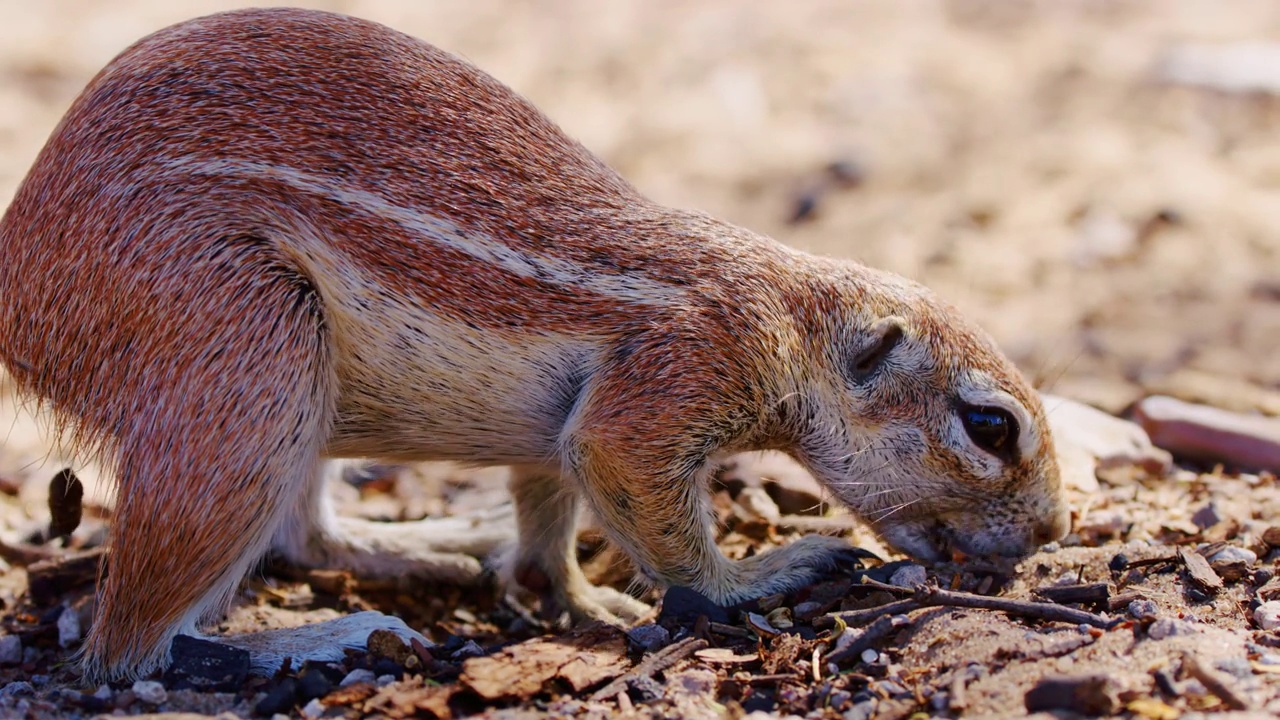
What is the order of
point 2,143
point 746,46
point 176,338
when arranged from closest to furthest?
point 176,338, point 2,143, point 746,46

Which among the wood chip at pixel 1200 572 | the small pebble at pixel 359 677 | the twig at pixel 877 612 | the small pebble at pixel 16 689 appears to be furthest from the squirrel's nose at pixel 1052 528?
the small pebble at pixel 16 689

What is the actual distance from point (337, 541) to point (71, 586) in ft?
3.46

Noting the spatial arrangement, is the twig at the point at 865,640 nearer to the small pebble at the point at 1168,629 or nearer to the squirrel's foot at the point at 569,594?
the small pebble at the point at 1168,629

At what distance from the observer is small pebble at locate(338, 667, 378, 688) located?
13.0 ft

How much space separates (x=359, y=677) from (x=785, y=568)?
1508 millimetres

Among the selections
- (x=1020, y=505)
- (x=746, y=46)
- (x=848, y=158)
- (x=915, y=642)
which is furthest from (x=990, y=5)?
(x=915, y=642)

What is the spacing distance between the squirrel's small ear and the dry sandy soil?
79cm

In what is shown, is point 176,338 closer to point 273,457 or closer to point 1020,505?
point 273,457

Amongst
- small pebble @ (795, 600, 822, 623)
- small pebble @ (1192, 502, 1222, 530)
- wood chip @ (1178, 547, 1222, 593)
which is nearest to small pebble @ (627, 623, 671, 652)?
small pebble @ (795, 600, 822, 623)

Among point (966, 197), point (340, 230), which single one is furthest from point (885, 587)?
point (966, 197)

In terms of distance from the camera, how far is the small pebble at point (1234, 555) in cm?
432

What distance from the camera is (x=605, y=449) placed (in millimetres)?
4328

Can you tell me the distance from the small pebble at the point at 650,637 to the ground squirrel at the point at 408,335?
308 millimetres

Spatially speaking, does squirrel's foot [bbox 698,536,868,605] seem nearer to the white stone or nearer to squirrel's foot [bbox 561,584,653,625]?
squirrel's foot [bbox 561,584,653,625]
